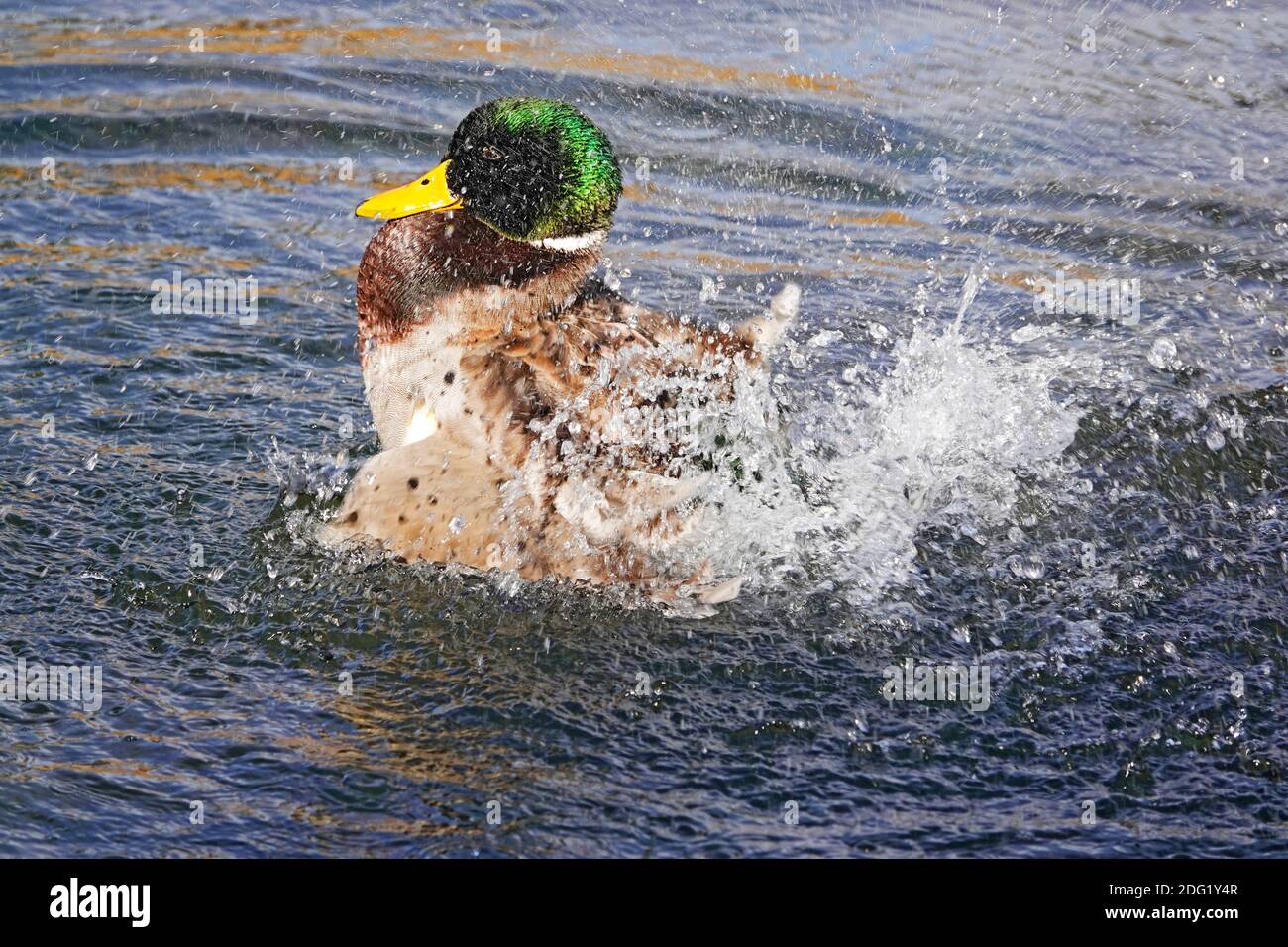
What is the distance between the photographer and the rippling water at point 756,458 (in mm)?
3639

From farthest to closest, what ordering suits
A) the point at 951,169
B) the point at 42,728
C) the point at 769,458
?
the point at 951,169, the point at 769,458, the point at 42,728

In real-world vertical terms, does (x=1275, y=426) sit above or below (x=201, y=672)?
above

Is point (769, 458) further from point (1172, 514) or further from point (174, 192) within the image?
point (174, 192)

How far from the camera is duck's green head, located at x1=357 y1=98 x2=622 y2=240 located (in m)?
4.78

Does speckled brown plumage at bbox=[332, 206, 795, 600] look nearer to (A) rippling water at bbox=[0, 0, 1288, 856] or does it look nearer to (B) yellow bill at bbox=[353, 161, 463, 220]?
(B) yellow bill at bbox=[353, 161, 463, 220]

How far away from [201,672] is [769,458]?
6.02 feet

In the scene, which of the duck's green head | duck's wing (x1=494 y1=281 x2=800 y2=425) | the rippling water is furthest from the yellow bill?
the rippling water

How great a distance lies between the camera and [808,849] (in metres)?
3.42

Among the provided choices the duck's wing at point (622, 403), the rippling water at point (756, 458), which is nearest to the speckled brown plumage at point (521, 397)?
the duck's wing at point (622, 403)

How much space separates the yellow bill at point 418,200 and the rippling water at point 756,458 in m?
0.91

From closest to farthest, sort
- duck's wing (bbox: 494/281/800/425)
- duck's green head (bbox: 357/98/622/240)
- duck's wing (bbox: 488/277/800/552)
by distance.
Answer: duck's wing (bbox: 488/277/800/552) < duck's wing (bbox: 494/281/800/425) < duck's green head (bbox: 357/98/622/240)

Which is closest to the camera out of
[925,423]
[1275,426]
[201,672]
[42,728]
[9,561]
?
[42,728]

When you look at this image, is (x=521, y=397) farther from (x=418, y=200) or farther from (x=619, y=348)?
(x=418, y=200)
